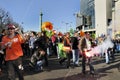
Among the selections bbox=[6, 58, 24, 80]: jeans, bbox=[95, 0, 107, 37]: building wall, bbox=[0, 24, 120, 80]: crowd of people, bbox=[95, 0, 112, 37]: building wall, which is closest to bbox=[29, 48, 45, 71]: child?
bbox=[0, 24, 120, 80]: crowd of people

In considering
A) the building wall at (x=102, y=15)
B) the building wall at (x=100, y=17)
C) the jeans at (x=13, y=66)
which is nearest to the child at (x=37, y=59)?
the jeans at (x=13, y=66)

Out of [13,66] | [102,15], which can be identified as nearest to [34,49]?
[13,66]

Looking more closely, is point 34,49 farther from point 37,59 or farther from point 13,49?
point 13,49

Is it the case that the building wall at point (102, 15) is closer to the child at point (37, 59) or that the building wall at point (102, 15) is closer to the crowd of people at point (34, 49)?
the crowd of people at point (34, 49)

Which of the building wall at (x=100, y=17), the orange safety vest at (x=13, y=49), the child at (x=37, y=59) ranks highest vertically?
the building wall at (x=100, y=17)

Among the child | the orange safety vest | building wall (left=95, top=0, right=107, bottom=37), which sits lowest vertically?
the child

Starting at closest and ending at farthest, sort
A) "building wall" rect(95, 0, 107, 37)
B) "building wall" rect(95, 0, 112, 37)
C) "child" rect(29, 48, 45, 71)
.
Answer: "child" rect(29, 48, 45, 71) < "building wall" rect(95, 0, 112, 37) < "building wall" rect(95, 0, 107, 37)

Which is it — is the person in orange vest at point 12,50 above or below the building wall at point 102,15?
below

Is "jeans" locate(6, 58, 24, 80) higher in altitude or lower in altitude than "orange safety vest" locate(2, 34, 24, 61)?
lower

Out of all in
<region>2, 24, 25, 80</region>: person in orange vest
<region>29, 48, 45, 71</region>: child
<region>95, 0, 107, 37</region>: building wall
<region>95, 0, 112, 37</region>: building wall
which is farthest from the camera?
<region>95, 0, 107, 37</region>: building wall

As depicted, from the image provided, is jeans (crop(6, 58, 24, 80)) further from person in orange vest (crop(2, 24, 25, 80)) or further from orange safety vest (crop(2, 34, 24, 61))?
orange safety vest (crop(2, 34, 24, 61))

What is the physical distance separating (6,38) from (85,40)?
4.90 metres

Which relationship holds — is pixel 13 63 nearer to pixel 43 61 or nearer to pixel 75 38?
pixel 43 61

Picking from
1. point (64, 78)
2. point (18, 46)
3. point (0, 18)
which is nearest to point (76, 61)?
point (64, 78)
